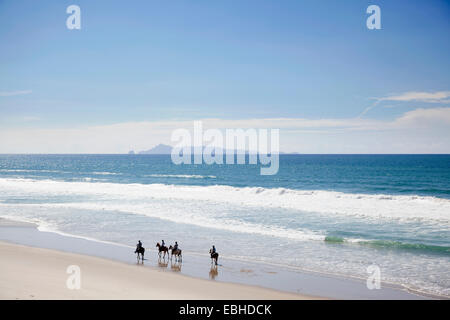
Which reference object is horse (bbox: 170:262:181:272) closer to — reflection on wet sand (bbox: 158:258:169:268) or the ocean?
reflection on wet sand (bbox: 158:258:169:268)

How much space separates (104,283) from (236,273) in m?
4.69

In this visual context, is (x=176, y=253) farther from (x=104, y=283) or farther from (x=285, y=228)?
(x=285, y=228)

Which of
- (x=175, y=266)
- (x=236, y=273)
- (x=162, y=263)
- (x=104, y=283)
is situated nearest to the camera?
(x=104, y=283)

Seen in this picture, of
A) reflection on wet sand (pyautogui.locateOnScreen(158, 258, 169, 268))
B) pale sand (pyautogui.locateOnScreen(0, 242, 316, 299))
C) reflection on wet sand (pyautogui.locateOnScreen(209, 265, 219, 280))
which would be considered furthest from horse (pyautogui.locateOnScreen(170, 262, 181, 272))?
reflection on wet sand (pyautogui.locateOnScreen(209, 265, 219, 280))

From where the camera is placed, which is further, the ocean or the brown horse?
the brown horse

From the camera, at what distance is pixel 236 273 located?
41.1 ft

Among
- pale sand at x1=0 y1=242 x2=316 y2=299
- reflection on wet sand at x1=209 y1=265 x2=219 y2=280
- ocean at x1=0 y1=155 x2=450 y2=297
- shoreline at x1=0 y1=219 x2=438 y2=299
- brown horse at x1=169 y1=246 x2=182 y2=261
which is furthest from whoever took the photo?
brown horse at x1=169 y1=246 x2=182 y2=261

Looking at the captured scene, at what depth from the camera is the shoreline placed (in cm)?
A: 1064

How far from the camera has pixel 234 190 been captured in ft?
145

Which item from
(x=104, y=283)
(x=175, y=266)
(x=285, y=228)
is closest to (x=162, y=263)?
(x=175, y=266)

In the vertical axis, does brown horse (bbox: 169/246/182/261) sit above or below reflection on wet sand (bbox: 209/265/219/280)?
above

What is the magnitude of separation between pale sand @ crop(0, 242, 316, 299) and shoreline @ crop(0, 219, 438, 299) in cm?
45

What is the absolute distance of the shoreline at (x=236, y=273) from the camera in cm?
1064
